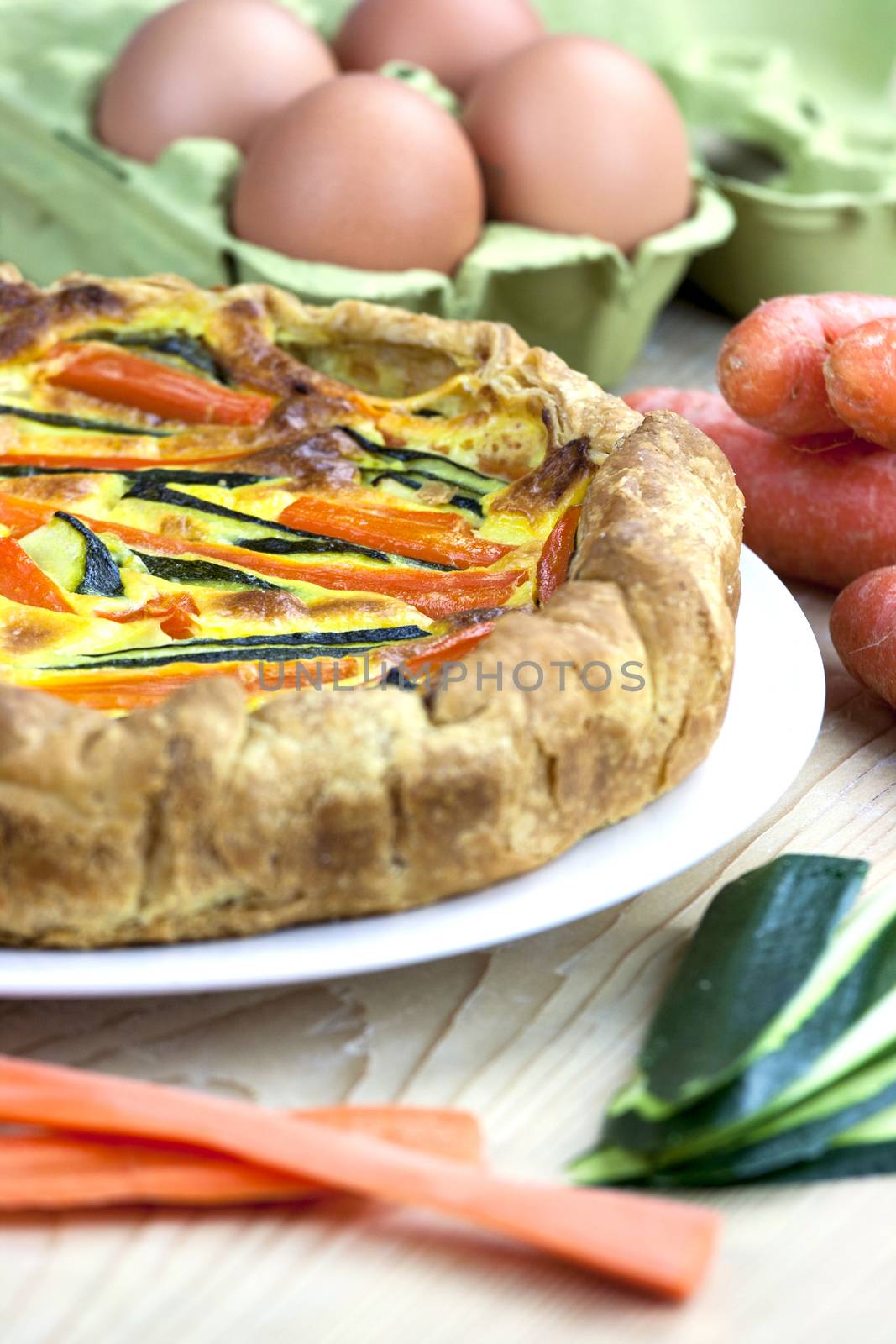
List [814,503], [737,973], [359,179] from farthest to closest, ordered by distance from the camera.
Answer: [359,179], [814,503], [737,973]

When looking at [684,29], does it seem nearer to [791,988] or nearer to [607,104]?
[607,104]

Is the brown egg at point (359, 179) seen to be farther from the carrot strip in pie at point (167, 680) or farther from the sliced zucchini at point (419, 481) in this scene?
the carrot strip in pie at point (167, 680)

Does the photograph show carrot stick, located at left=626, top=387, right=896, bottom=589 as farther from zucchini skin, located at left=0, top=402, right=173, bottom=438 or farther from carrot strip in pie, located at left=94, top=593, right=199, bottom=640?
carrot strip in pie, located at left=94, top=593, right=199, bottom=640

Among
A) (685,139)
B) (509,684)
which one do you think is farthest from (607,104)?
(509,684)

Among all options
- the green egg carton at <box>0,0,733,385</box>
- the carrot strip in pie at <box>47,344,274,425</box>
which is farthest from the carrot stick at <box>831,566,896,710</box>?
the green egg carton at <box>0,0,733,385</box>

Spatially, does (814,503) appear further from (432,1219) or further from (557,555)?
(432,1219)

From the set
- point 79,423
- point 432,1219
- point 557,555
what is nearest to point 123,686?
point 557,555
